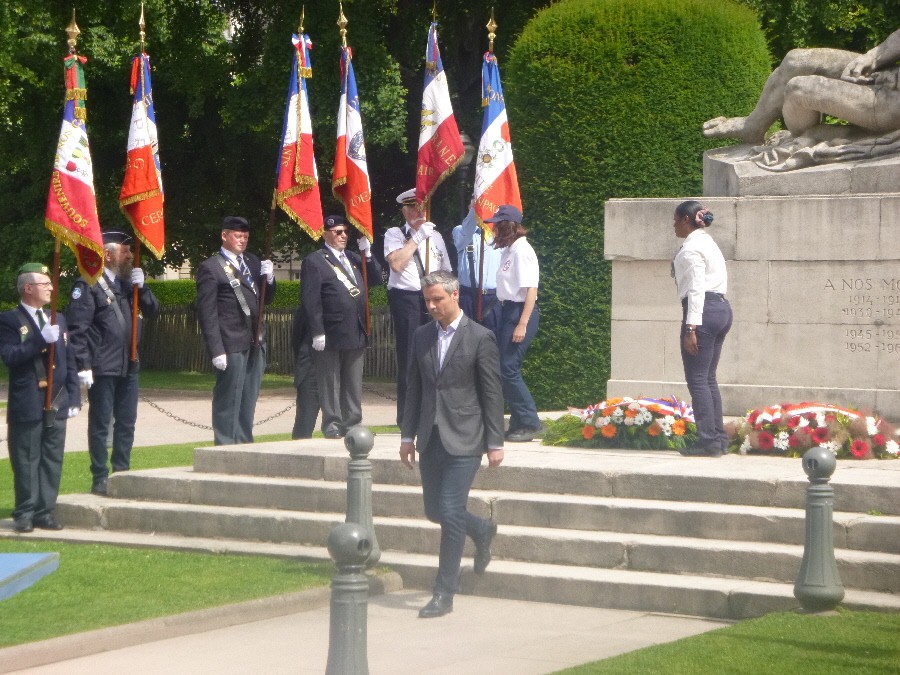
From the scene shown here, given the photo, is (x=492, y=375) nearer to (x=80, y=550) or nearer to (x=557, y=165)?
(x=80, y=550)

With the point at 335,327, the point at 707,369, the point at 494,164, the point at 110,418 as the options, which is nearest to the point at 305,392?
the point at 335,327

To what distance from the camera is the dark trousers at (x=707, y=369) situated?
10.2m

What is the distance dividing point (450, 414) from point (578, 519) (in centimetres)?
152

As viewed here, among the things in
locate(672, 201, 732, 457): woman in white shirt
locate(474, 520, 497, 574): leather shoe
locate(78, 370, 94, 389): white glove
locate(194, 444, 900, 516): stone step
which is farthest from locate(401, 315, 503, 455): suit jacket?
locate(78, 370, 94, 389): white glove

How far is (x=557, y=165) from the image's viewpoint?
16656 mm

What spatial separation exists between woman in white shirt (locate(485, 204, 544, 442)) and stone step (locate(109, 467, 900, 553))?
5.68 ft

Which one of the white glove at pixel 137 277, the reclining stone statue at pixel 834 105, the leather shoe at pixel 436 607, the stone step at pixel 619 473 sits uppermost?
the reclining stone statue at pixel 834 105

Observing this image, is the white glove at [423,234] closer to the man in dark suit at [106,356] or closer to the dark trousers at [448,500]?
the man in dark suit at [106,356]

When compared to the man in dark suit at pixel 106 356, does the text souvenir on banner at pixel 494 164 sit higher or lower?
higher

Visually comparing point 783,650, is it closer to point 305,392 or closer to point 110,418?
point 110,418

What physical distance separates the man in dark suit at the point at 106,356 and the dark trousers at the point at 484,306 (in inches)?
104

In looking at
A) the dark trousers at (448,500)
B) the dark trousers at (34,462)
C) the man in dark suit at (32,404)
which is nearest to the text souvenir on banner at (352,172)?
the man in dark suit at (32,404)

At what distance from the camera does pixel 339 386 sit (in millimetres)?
12516

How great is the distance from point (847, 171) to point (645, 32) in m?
4.99
